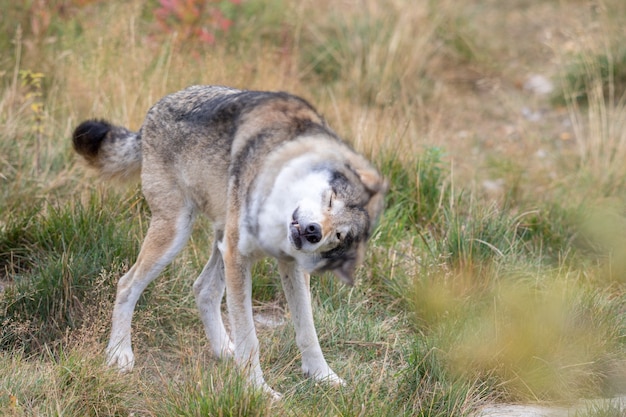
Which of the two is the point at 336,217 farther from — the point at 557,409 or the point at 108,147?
the point at 108,147

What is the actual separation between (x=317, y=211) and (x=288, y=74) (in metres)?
5.23

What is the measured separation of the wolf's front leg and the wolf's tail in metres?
1.17

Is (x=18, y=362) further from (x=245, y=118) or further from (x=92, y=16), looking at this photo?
(x=92, y=16)

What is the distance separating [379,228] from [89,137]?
2189 millimetres

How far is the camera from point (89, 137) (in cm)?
501

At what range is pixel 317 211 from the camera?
3748 mm

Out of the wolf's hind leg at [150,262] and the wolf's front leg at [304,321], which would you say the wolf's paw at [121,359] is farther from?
the wolf's front leg at [304,321]

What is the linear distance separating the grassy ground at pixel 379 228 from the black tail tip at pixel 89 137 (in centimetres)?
55

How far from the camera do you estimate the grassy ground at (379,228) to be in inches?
170

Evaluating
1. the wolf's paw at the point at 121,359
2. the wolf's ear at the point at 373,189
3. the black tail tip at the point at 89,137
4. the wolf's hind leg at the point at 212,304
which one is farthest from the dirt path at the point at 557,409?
the black tail tip at the point at 89,137

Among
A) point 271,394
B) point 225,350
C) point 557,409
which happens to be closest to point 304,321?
point 225,350

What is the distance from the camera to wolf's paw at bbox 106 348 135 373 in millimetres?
4402

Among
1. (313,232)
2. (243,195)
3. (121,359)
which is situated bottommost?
(121,359)

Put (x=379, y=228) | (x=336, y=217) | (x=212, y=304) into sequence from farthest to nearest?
(x=379, y=228) → (x=212, y=304) → (x=336, y=217)
